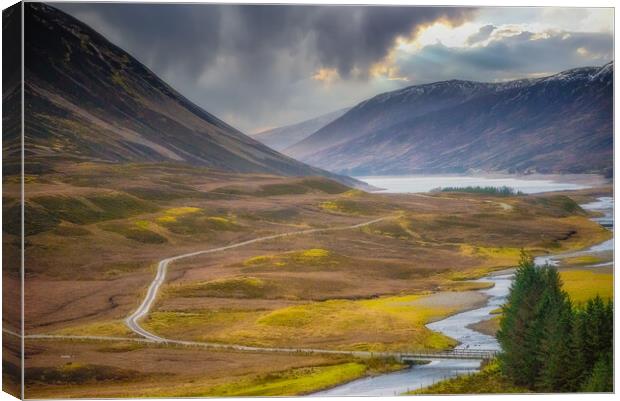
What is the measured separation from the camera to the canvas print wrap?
116 ft

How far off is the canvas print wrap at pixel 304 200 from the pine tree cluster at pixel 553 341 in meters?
0.09

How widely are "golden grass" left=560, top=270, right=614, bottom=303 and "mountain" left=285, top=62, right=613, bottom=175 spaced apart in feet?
15.1

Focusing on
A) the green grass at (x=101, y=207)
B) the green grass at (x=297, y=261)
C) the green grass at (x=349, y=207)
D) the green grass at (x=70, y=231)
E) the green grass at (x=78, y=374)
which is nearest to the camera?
the green grass at (x=78, y=374)

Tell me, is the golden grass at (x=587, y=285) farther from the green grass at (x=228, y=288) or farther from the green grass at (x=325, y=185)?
the green grass at (x=228, y=288)

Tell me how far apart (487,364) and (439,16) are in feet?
45.5

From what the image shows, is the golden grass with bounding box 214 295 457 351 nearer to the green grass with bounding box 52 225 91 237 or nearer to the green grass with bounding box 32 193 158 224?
the green grass with bounding box 32 193 158 224

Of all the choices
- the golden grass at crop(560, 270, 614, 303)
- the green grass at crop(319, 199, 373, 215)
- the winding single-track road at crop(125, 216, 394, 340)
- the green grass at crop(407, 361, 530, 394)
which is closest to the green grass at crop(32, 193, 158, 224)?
the winding single-track road at crop(125, 216, 394, 340)

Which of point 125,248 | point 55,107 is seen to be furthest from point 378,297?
point 55,107

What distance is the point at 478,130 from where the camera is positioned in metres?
42.8

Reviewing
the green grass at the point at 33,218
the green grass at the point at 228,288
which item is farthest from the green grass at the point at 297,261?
the green grass at the point at 33,218

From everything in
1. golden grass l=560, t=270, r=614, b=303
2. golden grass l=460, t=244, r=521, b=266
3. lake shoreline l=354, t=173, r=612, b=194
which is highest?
lake shoreline l=354, t=173, r=612, b=194

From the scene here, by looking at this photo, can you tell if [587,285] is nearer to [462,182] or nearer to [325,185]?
[462,182]

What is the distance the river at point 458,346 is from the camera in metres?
35.2

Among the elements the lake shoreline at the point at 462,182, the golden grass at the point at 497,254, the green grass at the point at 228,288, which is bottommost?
the green grass at the point at 228,288
